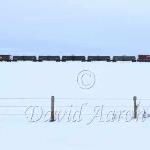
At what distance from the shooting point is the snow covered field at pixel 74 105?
47.8ft

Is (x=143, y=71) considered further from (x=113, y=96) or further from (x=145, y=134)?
(x=145, y=134)

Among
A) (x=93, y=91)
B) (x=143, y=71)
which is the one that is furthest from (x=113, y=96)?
(x=143, y=71)

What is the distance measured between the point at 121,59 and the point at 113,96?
1327 cm

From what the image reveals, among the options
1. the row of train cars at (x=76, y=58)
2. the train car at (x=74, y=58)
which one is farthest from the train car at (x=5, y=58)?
the train car at (x=74, y=58)

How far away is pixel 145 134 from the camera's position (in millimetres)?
16078

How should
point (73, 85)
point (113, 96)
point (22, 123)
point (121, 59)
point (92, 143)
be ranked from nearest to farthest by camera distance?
point (92, 143)
point (22, 123)
point (113, 96)
point (73, 85)
point (121, 59)

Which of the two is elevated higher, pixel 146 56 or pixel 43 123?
pixel 146 56

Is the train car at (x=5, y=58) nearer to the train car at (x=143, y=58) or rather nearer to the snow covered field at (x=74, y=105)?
the snow covered field at (x=74, y=105)

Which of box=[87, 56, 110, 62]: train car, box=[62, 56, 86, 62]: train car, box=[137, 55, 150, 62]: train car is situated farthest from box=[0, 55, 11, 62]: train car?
box=[137, 55, 150, 62]: train car

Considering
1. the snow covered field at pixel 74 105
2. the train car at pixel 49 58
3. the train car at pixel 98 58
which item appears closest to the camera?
the snow covered field at pixel 74 105

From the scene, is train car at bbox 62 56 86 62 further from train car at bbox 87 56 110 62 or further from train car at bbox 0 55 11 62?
train car at bbox 0 55 11 62

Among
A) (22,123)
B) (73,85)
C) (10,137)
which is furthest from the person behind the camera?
(73,85)

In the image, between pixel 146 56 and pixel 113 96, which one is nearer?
pixel 113 96

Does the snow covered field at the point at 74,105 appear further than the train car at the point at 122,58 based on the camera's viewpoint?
No
